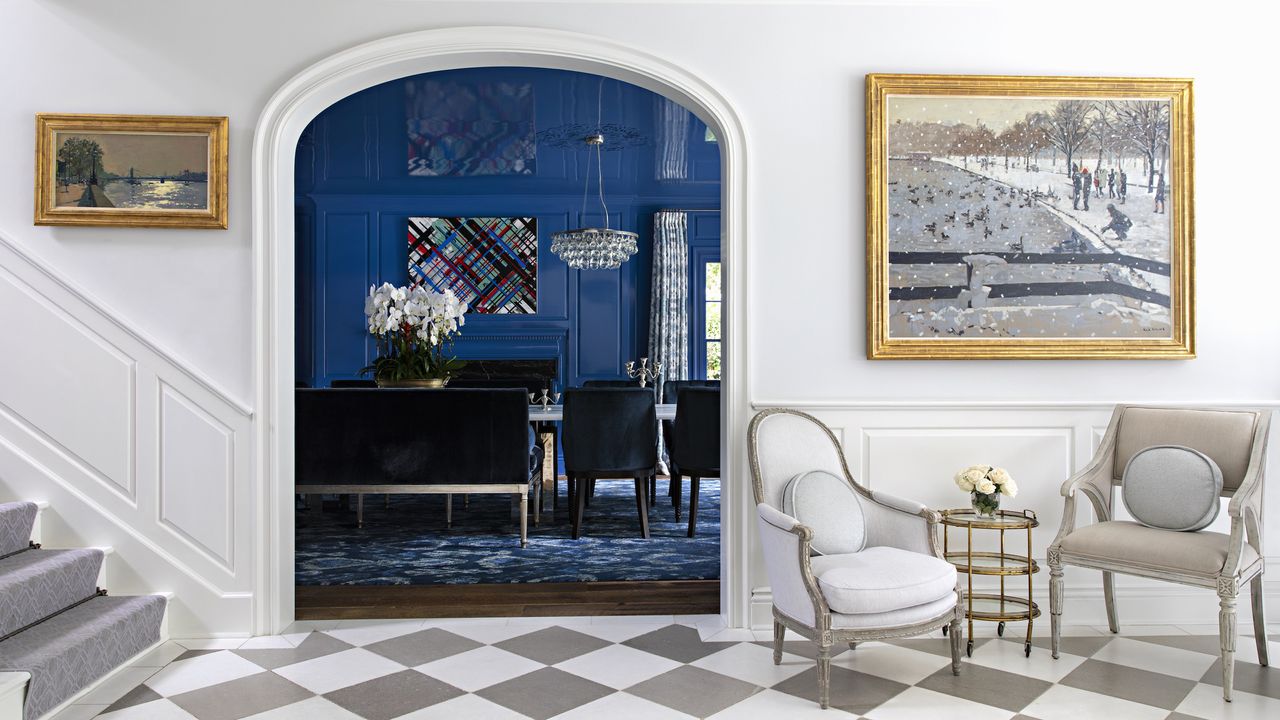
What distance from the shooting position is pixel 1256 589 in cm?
309

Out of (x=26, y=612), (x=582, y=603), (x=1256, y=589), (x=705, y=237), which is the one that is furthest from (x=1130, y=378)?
(x=705, y=237)

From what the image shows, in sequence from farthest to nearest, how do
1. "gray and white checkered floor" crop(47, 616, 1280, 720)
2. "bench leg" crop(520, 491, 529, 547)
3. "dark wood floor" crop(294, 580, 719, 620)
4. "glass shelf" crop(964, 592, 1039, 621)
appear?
"bench leg" crop(520, 491, 529, 547)
"dark wood floor" crop(294, 580, 719, 620)
"glass shelf" crop(964, 592, 1039, 621)
"gray and white checkered floor" crop(47, 616, 1280, 720)

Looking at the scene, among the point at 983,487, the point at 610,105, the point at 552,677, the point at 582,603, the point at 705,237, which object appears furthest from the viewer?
the point at 705,237

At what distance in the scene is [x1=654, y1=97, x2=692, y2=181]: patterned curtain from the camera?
5582 mm

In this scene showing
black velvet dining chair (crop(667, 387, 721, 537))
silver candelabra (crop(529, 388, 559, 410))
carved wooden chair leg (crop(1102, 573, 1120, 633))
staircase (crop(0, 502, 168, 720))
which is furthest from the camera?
silver candelabra (crop(529, 388, 559, 410))

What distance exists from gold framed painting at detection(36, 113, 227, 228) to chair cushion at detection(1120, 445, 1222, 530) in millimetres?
3650

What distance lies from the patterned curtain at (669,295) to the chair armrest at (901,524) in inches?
195

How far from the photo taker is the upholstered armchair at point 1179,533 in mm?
2863

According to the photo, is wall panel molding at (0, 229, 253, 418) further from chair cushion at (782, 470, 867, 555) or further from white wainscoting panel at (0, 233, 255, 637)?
chair cushion at (782, 470, 867, 555)

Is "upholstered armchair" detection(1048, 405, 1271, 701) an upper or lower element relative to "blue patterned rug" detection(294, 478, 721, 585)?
upper

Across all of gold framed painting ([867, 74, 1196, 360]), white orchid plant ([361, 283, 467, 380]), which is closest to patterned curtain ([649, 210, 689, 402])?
white orchid plant ([361, 283, 467, 380])

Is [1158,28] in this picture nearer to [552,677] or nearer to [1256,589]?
[1256,589]

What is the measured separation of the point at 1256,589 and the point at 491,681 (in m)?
2.71

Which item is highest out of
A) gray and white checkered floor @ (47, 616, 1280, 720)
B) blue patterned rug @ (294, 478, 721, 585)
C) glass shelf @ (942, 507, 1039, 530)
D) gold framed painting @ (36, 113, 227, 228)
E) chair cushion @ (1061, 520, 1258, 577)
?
gold framed painting @ (36, 113, 227, 228)
